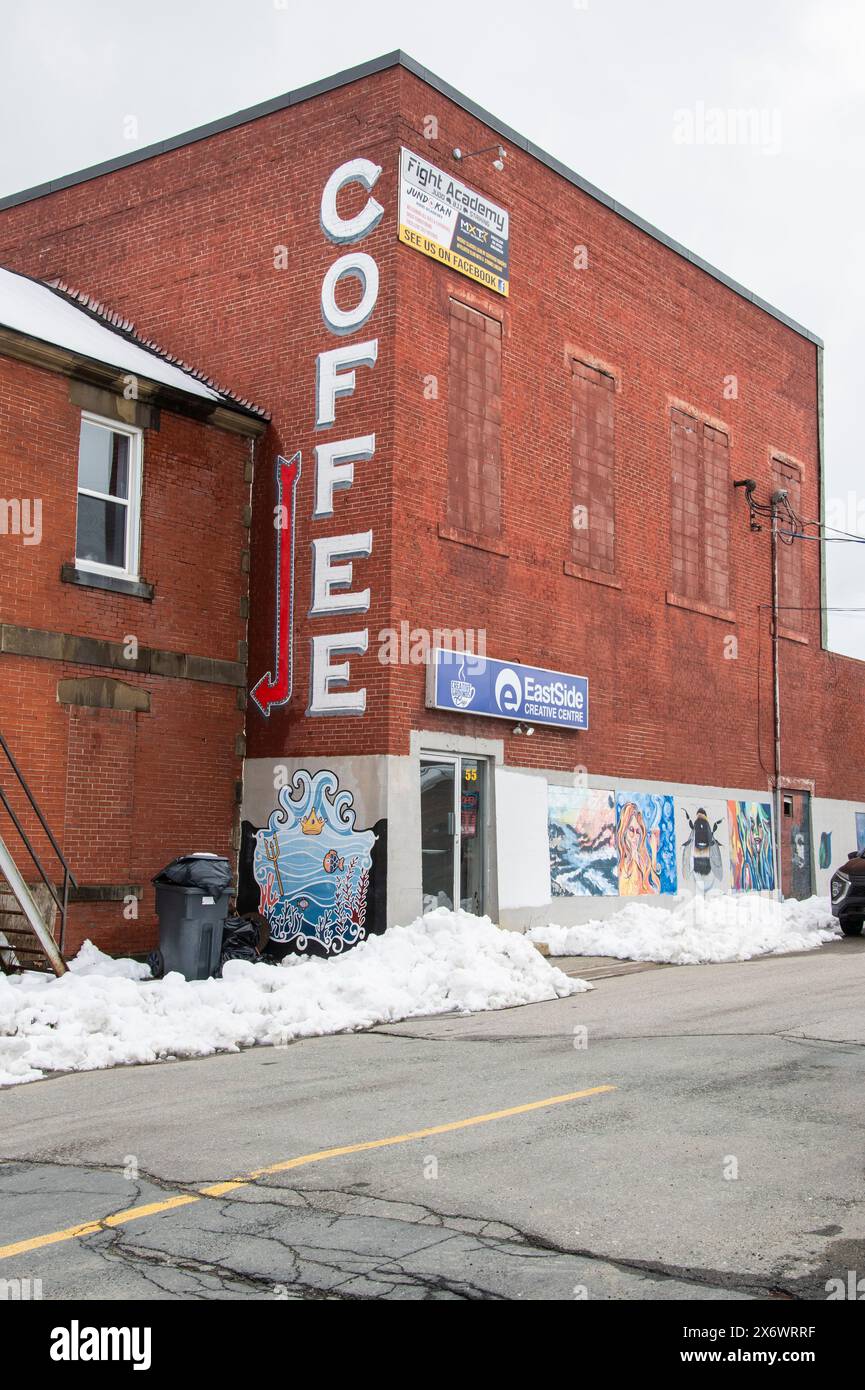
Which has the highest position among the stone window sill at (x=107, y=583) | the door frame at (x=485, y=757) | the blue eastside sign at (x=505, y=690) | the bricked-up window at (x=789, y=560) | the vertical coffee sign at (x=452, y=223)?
the vertical coffee sign at (x=452, y=223)

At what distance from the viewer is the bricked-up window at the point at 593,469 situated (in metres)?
20.4

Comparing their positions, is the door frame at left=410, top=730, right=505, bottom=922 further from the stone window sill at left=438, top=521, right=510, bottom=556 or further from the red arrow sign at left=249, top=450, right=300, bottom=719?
the stone window sill at left=438, top=521, right=510, bottom=556

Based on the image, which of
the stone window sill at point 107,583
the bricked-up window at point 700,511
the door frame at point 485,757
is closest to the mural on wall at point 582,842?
the door frame at point 485,757

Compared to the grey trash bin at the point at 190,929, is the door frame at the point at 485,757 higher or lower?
higher

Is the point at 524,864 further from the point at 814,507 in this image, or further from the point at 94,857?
the point at 814,507

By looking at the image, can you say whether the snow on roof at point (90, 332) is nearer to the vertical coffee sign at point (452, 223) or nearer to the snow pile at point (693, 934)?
the vertical coffee sign at point (452, 223)

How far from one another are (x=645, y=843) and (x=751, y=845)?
3.94 m

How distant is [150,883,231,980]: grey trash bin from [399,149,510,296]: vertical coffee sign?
8820mm

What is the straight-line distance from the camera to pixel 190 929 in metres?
14.4

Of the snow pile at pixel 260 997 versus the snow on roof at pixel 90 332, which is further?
the snow on roof at pixel 90 332

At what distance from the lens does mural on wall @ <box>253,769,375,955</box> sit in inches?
637

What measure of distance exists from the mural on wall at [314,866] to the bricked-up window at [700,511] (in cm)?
880

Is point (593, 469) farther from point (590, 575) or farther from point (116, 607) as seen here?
point (116, 607)

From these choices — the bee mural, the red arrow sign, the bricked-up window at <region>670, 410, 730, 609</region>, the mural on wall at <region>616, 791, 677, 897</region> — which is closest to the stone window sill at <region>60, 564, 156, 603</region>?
the red arrow sign
